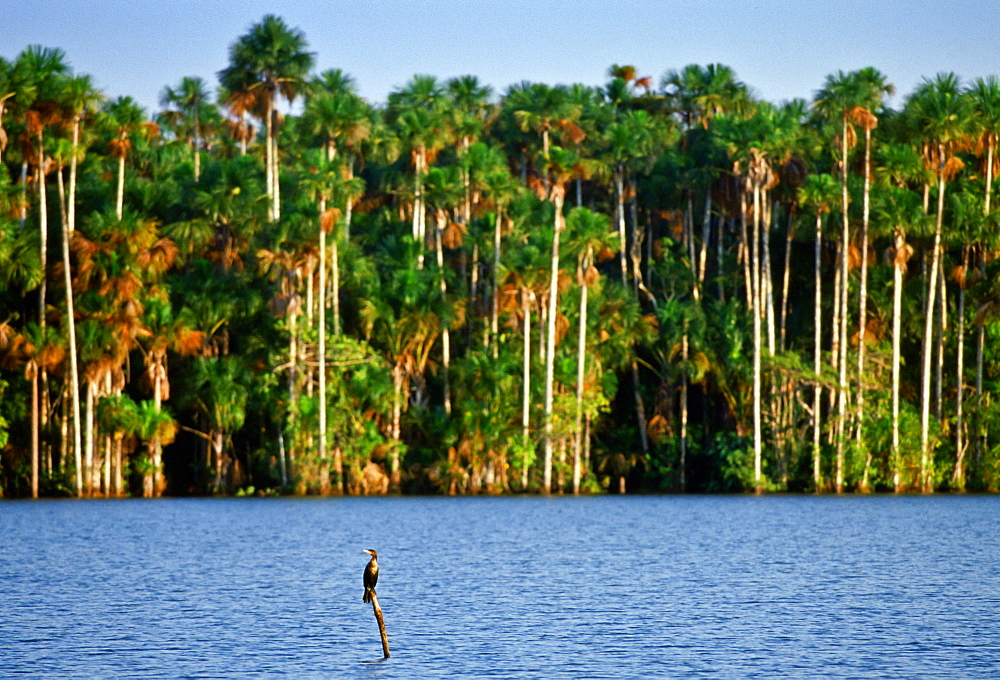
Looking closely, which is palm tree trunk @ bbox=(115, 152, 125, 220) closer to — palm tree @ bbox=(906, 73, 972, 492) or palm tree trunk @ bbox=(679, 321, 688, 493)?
palm tree trunk @ bbox=(679, 321, 688, 493)

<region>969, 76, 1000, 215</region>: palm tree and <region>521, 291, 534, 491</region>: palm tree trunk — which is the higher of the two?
<region>969, 76, 1000, 215</region>: palm tree

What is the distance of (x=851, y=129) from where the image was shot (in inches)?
2635

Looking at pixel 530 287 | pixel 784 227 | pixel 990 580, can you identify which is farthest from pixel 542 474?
pixel 990 580

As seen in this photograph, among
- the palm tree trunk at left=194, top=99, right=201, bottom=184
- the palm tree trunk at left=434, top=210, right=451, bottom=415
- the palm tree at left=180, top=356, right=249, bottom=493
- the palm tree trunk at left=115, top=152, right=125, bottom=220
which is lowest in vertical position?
the palm tree at left=180, top=356, right=249, bottom=493

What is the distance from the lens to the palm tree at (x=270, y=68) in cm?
6931

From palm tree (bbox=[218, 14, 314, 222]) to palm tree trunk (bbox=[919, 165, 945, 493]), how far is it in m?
28.6

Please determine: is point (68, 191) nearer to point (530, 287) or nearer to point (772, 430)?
point (530, 287)

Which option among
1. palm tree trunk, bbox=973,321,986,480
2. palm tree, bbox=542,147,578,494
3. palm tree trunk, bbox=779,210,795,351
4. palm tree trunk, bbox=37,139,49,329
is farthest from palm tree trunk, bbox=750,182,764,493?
palm tree trunk, bbox=37,139,49,329

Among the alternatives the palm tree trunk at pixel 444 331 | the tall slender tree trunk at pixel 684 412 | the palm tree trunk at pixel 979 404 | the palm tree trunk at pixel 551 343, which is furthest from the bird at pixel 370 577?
the palm tree trunk at pixel 979 404

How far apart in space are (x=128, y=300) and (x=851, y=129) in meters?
31.6

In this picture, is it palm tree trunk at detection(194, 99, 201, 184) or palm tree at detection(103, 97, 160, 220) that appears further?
palm tree trunk at detection(194, 99, 201, 184)

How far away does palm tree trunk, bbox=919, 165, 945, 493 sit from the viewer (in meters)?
64.2

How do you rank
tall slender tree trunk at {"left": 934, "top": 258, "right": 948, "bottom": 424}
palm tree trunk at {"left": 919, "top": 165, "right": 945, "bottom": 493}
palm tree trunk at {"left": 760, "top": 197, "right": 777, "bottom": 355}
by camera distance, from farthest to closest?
palm tree trunk at {"left": 760, "top": 197, "right": 777, "bottom": 355} < tall slender tree trunk at {"left": 934, "top": 258, "right": 948, "bottom": 424} < palm tree trunk at {"left": 919, "top": 165, "right": 945, "bottom": 493}

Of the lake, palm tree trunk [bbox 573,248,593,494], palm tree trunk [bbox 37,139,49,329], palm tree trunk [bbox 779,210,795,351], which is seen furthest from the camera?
palm tree trunk [bbox 779,210,795,351]
